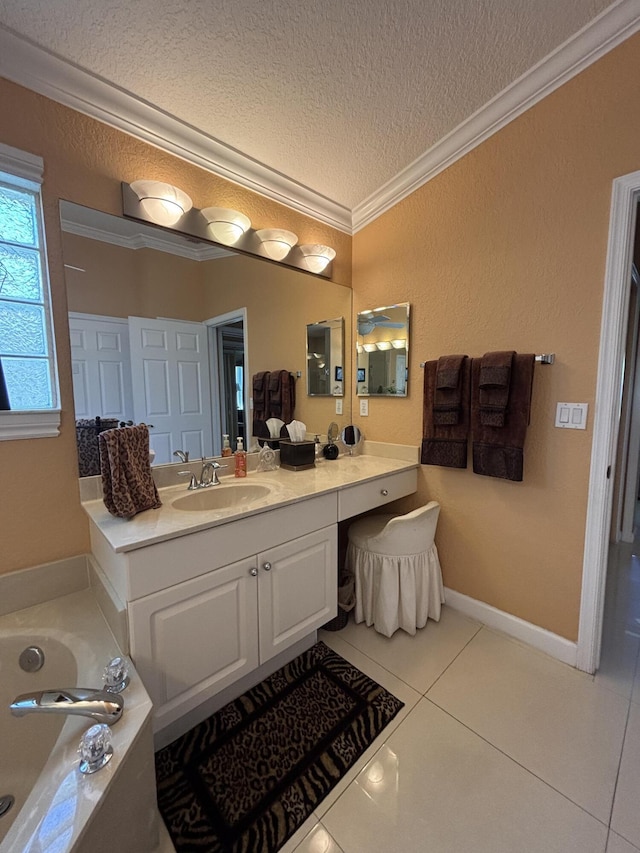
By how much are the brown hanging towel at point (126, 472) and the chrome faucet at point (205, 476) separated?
0.86ft

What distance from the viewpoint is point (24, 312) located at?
1.31m

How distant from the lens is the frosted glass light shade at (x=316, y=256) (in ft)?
6.77

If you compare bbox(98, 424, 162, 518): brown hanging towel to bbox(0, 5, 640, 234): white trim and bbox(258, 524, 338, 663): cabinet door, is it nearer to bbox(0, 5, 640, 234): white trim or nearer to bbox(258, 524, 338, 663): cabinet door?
bbox(258, 524, 338, 663): cabinet door

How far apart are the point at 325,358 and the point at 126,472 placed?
1.43m

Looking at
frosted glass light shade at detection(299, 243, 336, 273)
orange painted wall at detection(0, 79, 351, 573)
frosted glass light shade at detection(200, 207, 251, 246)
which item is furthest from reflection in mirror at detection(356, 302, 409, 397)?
orange painted wall at detection(0, 79, 351, 573)

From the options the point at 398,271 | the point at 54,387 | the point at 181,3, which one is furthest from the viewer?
the point at 398,271

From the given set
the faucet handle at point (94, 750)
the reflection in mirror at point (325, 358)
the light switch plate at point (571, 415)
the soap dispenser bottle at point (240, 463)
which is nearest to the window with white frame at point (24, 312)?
the soap dispenser bottle at point (240, 463)

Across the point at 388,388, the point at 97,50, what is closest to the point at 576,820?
the point at 388,388

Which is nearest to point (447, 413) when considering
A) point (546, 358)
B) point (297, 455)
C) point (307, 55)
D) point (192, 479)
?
point (546, 358)

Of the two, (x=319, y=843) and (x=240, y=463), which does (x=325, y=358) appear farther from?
(x=319, y=843)

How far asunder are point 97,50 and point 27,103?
1.01ft

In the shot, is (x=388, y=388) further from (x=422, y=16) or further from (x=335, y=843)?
(x=335, y=843)

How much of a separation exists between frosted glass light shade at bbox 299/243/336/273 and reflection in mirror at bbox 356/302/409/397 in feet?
1.38

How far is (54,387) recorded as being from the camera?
53.5 inches
